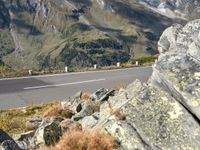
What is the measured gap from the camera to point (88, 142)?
28.5ft

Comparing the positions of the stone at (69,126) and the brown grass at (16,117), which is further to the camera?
the brown grass at (16,117)

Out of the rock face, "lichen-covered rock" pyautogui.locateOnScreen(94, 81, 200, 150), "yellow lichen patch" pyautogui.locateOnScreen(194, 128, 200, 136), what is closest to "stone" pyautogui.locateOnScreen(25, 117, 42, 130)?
the rock face

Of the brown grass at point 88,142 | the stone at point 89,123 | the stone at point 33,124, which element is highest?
the brown grass at point 88,142

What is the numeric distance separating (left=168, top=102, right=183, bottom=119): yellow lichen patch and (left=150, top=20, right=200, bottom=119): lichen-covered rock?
0.16 m

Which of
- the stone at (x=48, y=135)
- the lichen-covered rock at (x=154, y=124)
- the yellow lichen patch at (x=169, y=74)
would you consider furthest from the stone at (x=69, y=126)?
the yellow lichen patch at (x=169, y=74)

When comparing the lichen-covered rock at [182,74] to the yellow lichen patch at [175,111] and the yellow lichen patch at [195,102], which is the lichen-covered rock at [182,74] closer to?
the yellow lichen patch at [195,102]

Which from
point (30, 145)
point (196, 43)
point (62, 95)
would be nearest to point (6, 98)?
point (62, 95)

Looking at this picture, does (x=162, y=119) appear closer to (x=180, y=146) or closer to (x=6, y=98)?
(x=180, y=146)

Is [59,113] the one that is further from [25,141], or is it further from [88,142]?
[88,142]

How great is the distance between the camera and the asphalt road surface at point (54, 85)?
88.2 ft

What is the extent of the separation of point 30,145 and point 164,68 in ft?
12.8

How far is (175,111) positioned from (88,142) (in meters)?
2.10

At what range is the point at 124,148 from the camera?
28.9 feet

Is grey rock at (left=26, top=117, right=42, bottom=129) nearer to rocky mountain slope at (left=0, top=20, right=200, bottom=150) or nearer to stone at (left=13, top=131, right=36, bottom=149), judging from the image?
stone at (left=13, top=131, right=36, bottom=149)
